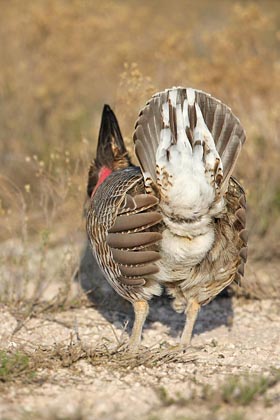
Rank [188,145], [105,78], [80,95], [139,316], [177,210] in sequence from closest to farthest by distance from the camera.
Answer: [188,145], [177,210], [139,316], [105,78], [80,95]

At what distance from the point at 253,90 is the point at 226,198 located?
14.1 ft

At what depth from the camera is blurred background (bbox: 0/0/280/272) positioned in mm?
8594

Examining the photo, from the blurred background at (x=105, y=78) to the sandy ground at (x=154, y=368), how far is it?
103 centimetres

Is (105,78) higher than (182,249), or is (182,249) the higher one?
(105,78)

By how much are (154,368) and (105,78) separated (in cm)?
612

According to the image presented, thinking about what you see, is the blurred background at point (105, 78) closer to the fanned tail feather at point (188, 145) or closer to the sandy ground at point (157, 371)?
the sandy ground at point (157, 371)

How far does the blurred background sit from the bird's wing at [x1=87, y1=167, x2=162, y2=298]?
162 cm

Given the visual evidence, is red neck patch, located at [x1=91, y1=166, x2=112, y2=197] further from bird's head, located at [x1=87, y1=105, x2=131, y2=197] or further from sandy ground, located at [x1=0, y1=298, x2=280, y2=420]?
sandy ground, located at [x1=0, y1=298, x2=280, y2=420]

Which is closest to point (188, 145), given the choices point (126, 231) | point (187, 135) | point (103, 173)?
point (187, 135)

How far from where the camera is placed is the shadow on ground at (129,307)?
725cm

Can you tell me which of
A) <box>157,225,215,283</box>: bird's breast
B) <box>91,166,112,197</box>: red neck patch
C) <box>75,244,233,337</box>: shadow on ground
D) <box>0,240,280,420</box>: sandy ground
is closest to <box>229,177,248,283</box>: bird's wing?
<box>157,225,215,283</box>: bird's breast


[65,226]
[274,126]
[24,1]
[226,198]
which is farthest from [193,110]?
[24,1]

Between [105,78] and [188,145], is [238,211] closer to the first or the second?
[188,145]

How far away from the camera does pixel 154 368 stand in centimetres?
546
